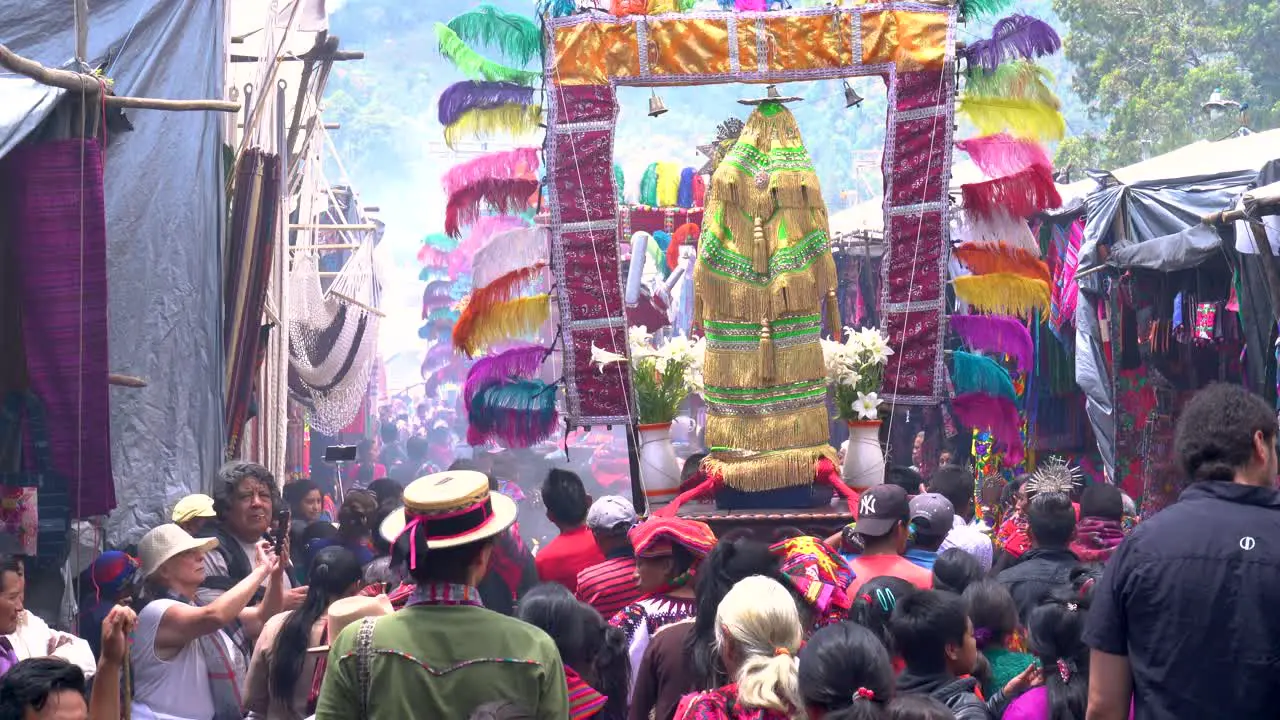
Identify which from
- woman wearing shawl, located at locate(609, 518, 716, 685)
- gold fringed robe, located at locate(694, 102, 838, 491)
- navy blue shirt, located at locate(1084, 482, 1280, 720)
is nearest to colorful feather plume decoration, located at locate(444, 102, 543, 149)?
gold fringed robe, located at locate(694, 102, 838, 491)

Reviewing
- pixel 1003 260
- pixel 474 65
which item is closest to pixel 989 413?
pixel 1003 260

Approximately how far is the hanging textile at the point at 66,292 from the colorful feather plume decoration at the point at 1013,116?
5.02m

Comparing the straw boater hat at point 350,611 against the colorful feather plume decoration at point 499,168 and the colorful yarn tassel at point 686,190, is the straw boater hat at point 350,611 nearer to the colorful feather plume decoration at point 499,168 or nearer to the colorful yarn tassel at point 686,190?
the colorful feather plume decoration at point 499,168

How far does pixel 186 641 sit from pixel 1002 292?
5.82 meters

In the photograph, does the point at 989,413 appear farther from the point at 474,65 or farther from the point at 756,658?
the point at 756,658

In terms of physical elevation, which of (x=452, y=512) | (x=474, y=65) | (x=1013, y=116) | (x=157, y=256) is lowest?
(x=452, y=512)

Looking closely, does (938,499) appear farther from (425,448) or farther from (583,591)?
(425,448)

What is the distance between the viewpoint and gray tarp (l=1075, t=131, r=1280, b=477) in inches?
365

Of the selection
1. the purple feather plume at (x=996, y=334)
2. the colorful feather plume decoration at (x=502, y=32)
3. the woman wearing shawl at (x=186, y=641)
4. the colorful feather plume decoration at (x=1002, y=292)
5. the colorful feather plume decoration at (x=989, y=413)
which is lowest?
the woman wearing shawl at (x=186, y=641)

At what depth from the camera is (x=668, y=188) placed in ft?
48.0

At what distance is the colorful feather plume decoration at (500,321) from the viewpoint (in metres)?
9.06

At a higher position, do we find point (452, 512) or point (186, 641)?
point (452, 512)

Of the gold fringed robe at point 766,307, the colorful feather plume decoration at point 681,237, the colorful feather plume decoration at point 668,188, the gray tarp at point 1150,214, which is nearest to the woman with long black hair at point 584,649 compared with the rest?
the gold fringed robe at point 766,307

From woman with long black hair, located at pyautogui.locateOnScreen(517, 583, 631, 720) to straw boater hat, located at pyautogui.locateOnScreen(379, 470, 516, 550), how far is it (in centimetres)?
77
